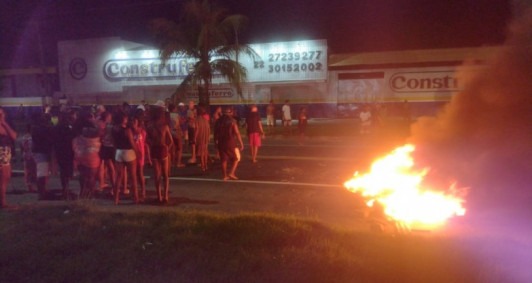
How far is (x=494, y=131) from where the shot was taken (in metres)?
5.25

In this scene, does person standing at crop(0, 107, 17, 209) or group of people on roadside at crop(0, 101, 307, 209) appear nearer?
person standing at crop(0, 107, 17, 209)

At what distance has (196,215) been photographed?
649 centimetres

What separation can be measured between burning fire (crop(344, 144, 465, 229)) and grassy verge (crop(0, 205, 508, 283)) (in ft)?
1.81

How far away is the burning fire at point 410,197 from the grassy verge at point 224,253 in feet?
1.81

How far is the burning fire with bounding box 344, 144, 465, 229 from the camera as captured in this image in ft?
18.5

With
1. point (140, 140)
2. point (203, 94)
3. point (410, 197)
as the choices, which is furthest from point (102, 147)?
point (203, 94)

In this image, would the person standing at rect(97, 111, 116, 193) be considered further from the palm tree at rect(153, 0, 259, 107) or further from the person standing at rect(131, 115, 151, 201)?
the palm tree at rect(153, 0, 259, 107)

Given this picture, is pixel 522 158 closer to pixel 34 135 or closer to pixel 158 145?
pixel 158 145

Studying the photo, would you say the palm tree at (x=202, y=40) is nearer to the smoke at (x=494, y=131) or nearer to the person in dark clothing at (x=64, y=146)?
the person in dark clothing at (x=64, y=146)

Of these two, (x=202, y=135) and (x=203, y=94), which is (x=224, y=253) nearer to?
(x=202, y=135)

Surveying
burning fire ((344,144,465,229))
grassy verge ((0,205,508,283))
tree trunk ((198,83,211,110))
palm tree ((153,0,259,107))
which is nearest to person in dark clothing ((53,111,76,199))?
grassy verge ((0,205,508,283))

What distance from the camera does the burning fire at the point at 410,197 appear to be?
5.62m

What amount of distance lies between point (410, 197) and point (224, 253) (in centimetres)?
235

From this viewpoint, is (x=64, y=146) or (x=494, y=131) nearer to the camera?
(x=494, y=131)
